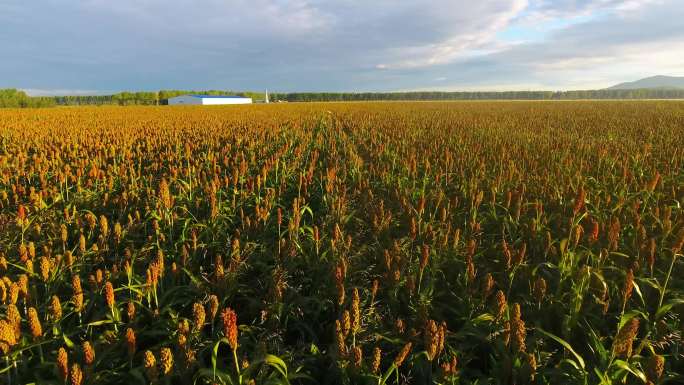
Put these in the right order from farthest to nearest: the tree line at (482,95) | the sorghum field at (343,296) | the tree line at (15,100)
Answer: the tree line at (482,95) < the tree line at (15,100) < the sorghum field at (343,296)

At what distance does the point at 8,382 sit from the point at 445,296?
2704 mm

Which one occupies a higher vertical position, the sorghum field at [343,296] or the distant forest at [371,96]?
the distant forest at [371,96]

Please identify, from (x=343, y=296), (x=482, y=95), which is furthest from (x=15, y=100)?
(x=482, y=95)

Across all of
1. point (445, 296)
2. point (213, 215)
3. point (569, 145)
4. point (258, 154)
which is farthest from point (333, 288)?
point (569, 145)

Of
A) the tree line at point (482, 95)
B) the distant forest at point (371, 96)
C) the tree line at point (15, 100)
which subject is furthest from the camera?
the tree line at point (482, 95)

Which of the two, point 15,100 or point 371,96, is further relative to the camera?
point 371,96

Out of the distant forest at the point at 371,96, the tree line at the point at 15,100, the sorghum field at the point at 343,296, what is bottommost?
the sorghum field at the point at 343,296

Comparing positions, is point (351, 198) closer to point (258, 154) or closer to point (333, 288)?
point (333, 288)

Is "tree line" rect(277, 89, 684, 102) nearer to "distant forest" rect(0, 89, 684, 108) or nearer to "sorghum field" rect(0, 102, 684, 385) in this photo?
"distant forest" rect(0, 89, 684, 108)

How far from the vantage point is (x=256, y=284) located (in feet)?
9.75

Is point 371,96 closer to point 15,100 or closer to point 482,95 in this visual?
point 482,95

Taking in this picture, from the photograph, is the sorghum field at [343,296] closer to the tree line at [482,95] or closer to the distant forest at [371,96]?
the distant forest at [371,96]

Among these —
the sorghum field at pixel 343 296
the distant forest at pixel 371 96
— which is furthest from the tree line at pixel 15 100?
the sorghum field at pixel 343 296

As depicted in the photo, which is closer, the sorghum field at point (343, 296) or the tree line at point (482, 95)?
the sorghum field at point (343, 296)
